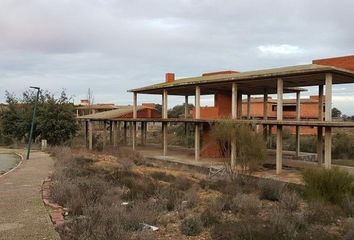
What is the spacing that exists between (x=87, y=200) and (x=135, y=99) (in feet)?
90.6

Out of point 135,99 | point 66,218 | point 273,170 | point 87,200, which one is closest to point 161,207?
point 87,200

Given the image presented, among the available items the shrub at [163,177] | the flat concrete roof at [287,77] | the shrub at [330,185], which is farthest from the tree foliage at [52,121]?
the shrub at [330,185]

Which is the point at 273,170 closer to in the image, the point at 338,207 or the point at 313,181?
the point at 313,181

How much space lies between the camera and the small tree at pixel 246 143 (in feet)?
67.0

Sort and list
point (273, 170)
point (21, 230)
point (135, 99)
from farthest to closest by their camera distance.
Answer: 1. point (135, 99)
2. point (273, 170)
3. point (21, 230)

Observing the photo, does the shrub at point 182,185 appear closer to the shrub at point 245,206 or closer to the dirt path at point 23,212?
the shrub at point 245,206

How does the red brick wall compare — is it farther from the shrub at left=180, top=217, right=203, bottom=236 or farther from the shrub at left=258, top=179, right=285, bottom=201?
the shrub at left=180, top=217, right=203, bottom=236

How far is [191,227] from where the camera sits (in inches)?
368

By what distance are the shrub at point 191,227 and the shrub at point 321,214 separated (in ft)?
9.46

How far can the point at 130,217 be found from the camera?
29.9 ft

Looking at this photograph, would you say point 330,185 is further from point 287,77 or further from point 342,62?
point 342,62

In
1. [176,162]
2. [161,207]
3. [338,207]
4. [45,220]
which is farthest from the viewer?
[176,162]

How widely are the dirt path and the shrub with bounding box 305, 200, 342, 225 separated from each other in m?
6.21

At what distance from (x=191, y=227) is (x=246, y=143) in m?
11.6
